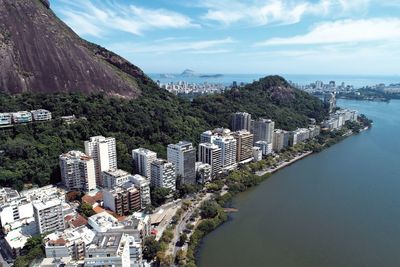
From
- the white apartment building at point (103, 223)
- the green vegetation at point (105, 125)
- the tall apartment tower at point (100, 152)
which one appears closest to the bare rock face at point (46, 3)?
the green vegetation at point (105, 125)

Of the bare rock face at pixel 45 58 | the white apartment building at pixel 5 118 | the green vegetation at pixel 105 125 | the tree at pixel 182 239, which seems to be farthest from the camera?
the bare rock face at pixel 45 58

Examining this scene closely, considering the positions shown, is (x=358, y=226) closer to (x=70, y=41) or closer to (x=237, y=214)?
(x=237, y=214)

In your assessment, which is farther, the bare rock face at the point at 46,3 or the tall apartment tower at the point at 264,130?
the bare rock face at the point at 46,3

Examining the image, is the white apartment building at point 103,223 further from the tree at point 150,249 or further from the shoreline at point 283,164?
the shoreline at point 283,164

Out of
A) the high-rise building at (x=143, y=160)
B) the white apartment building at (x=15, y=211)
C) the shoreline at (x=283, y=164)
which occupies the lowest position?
the shoreline at (x=283, y=164)

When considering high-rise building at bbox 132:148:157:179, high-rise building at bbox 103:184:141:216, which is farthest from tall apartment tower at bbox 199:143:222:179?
high-rise building at bbox 103:184:141:216

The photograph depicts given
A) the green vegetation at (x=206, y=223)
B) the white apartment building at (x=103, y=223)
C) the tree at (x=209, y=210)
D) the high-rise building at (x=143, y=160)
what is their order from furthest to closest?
the high-rise building at (x=143, y=160)
the tree at (x=209, y=210)
the green vegetation at (x=206, y=223)
the white apartment building at (x=103, y=223)

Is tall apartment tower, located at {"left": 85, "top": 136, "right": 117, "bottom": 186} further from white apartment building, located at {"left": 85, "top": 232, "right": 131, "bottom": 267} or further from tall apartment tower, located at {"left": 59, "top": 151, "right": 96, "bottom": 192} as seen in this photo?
white apartment building, located at {"left": 85, "top": 232, "right": 131, "bottom": 267}
